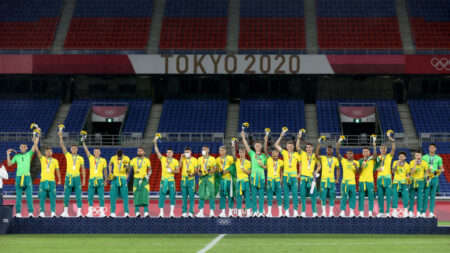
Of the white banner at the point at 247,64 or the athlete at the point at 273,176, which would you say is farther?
the white banner at the point at 247,64

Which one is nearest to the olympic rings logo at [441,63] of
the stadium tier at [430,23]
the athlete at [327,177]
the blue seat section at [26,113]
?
the stadium tier at [430,23]

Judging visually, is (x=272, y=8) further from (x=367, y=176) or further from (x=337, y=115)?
(x=367, y=176)

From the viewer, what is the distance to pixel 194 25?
39906mm

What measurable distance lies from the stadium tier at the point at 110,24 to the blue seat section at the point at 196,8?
127 centimetres

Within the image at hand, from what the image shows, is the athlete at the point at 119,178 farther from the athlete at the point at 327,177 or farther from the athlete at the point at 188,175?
the athlete at the point at 327,177

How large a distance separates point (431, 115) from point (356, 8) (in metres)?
8.32

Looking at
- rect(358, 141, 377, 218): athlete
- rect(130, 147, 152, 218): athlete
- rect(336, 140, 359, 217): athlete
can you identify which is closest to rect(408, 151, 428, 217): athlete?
rect(358, 141, 377, 218): athlete

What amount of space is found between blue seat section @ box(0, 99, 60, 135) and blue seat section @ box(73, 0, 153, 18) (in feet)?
19.9

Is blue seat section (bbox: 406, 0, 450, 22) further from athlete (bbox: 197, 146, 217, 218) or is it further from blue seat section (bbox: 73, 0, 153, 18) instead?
athlete (bbox: 197, 146, 217, 218)

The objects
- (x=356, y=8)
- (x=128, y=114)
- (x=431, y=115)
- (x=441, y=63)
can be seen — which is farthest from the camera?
(x=356, y=8)
